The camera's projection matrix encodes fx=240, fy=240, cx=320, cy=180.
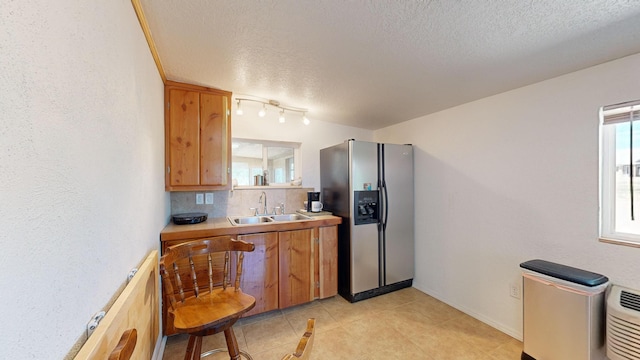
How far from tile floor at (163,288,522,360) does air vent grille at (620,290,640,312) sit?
0.84m

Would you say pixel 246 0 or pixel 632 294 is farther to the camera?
pixel 632 294

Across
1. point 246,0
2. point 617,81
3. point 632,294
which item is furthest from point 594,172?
point 246,0

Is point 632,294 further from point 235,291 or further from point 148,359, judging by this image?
point 148,359

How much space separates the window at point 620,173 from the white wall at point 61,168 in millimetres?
2795

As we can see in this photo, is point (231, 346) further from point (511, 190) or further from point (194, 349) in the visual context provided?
point (511, 190)

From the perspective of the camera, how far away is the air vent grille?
1.35 m

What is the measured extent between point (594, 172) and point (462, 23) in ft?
4.74

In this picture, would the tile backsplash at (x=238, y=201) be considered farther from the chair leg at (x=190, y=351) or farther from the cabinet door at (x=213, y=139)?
the chair leg at (x=190, y=351)

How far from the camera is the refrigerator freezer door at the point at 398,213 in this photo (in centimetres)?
291

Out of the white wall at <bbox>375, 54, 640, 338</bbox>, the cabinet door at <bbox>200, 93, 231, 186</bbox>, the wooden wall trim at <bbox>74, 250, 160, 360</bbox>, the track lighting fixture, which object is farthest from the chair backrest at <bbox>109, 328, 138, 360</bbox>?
the white wall at <bbox>375, 54, 640, 338</bbox>

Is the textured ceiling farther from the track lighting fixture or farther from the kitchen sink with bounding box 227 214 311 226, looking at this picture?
the kitchen sink with bounding box 227 214 311 226

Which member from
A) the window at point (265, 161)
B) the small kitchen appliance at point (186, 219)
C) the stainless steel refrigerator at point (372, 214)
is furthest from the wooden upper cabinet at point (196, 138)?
the stainless steel refrigerator at point (372, 214)

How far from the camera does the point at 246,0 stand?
49.5 inches

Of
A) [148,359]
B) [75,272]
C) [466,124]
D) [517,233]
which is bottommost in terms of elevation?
[148,359]
